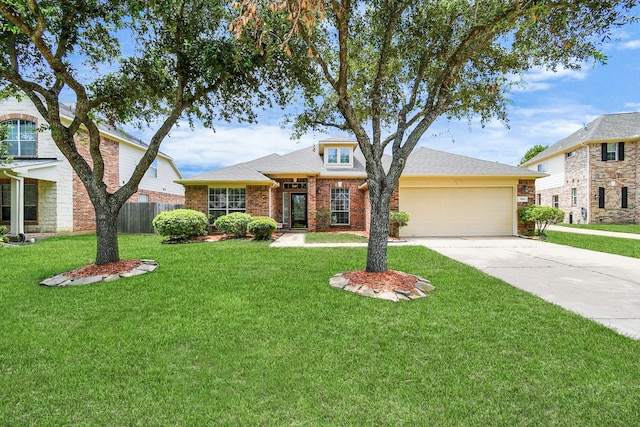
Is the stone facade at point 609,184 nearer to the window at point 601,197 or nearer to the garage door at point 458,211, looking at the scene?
the window at point 601,197

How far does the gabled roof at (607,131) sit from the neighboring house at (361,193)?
10.8 m

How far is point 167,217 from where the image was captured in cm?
1191

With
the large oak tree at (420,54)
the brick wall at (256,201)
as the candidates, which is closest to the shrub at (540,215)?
the large oak tree at (420,54)

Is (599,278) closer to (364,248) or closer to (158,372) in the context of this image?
(364,248)

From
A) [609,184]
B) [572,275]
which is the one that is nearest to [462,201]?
[572,275]

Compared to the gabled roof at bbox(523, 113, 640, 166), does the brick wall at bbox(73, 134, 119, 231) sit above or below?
below

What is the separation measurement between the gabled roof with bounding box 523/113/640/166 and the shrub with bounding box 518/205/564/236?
1066 cm

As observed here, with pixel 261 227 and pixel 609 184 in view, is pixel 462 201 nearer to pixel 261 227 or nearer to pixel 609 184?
pixel 261 227

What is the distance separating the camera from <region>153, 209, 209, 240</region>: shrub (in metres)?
11.8

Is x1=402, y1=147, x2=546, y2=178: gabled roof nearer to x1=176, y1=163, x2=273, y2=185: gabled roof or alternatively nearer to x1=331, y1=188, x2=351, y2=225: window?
x1=331, y1=188, x2=351, y2=225: window

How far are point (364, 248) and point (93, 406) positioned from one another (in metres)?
8.42

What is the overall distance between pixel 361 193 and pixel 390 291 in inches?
468

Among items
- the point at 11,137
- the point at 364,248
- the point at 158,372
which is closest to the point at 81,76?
the point at 158,372

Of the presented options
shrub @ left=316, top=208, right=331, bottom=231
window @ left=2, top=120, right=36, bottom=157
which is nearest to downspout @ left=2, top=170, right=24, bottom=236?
window @ left=2, top=120, right=36, bottom=157
